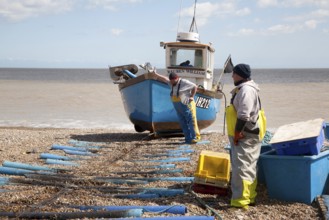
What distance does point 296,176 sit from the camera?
19.6 feet

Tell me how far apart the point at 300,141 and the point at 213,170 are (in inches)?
51.9

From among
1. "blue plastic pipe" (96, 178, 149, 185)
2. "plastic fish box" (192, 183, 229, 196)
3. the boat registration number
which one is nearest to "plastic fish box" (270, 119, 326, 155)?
"plastic fish box" (192, 183, 229, 196)

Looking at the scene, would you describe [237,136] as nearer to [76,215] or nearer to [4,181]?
[76,215]

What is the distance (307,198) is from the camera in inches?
237

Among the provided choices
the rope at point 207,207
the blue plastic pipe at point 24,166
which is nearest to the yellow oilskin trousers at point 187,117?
the blue plastic pipe at point 24,166

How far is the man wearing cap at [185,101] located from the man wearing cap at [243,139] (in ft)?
16.6

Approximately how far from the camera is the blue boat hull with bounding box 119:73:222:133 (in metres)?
12.7

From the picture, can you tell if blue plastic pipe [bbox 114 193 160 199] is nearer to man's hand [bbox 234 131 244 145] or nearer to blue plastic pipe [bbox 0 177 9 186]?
man's hand [bbox 234 131 244 145]

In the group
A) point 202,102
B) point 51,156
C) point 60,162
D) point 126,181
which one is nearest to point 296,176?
point 126,181

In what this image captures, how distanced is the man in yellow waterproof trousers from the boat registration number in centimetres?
725

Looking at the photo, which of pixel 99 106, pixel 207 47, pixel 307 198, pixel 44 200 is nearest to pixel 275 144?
pixel 307 198

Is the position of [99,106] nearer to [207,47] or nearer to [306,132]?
[207,47]

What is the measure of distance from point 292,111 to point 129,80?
12.4 metres

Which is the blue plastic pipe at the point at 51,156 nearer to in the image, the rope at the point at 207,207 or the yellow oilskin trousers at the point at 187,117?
Result: the yellow oilskin trousers at the point at 187,117
